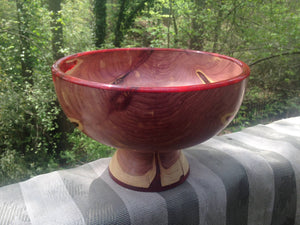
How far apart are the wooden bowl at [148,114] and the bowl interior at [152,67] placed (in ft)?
0.04

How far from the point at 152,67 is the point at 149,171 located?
287 mm

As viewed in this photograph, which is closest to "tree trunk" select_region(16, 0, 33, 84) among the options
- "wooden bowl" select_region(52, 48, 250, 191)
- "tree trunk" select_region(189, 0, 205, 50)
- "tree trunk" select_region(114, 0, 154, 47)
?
"tree trunk" select_region(114, 0, 154, 47)

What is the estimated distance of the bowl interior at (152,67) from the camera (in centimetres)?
55

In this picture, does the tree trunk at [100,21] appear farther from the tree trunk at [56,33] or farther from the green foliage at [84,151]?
the green foliage at [84,151]

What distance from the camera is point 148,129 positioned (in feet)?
1.07

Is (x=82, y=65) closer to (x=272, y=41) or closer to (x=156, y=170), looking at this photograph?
(x=156, y=170)

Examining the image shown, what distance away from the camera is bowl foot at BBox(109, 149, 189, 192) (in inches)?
18.7

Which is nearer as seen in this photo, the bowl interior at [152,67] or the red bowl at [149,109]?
the red bowl at [149,109]

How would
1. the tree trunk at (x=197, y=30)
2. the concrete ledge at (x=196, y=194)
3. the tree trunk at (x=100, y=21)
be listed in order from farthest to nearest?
the tree trunk at (x=100, y=21) < the tree trunk at (x=197, y=30) < the concrete ledge at (x=196, y=194)

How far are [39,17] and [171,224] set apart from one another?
Result: 1751 millimetres

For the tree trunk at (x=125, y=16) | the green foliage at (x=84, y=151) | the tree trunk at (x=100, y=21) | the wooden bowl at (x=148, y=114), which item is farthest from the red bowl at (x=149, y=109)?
the tree trunk at (x=125, y=16)

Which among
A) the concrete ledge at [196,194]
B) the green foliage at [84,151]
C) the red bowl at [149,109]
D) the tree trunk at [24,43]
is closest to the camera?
the red bowl at [149,109]

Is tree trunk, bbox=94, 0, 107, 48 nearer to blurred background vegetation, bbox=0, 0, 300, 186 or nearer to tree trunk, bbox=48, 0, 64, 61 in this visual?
blurred background vegetation, bbox=0, 0, 300, 186

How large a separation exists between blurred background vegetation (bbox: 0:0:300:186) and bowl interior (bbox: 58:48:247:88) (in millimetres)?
962
